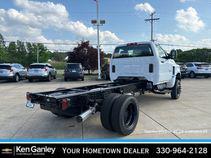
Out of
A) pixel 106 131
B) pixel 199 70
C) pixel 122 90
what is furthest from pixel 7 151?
pixel 199 70

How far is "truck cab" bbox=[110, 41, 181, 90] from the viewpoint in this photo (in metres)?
9.09

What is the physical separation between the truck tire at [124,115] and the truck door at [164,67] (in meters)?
3.20

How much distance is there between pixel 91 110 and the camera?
602 cm

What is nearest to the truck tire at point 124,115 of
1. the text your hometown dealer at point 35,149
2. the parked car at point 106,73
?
the text your hometown dealer at point 35,149

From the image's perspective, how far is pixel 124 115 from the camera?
610 centimetres

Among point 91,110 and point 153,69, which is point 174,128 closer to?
point 91,110

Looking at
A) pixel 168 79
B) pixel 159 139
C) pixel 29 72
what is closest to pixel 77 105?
pixel 159 139

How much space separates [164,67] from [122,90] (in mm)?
2566

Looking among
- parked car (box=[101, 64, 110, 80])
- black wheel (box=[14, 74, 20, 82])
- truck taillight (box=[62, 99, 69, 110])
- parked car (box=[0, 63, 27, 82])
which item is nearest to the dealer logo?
truck taillight (box=[62, 99, 69, 110])

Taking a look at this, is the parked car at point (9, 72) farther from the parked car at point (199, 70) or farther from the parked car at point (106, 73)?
the parked car at point (199, 70)

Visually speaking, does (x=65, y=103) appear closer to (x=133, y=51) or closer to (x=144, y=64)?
(x=144, y=64)

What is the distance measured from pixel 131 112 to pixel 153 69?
297 cm

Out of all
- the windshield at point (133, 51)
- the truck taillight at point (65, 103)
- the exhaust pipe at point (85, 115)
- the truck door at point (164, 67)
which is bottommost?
the exhaust pipe at point (85, 115)

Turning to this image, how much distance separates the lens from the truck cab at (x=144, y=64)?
29.8ft
